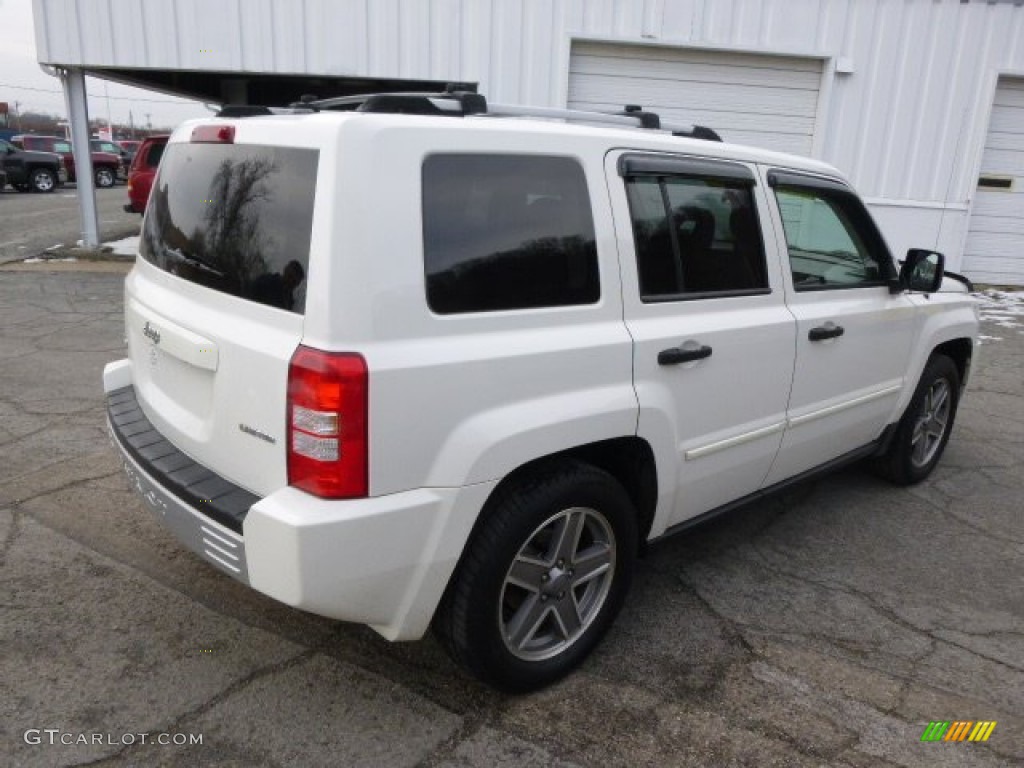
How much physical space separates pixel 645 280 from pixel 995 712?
1860 mm

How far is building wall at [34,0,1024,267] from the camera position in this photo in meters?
9.72

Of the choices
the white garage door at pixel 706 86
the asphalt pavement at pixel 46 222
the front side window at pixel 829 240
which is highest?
the white garage door at pixel 706 86

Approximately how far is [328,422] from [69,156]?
108 feet

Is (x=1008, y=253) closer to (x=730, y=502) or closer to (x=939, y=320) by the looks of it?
(x=939, y=320)

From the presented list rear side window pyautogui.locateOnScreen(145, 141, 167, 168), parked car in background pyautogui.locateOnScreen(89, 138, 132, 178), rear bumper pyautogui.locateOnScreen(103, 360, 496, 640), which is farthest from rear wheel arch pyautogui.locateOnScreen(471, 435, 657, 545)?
parked car in background pyautogui.locateOnScreen(89, 138, 132, 178)

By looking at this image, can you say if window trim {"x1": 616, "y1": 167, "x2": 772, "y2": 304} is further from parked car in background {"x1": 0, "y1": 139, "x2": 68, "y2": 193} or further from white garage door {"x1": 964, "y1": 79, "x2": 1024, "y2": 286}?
parked car in background {"x1": 0, "y1": 139, "x2": 68, "y2": 193}

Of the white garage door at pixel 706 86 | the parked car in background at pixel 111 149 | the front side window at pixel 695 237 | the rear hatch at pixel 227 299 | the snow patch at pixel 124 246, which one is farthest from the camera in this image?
the parked car in background at pixel 111 149

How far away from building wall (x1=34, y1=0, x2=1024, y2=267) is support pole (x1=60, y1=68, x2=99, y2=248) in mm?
555

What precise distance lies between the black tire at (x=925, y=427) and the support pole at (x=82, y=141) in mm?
10698

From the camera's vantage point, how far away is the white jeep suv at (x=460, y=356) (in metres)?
2.08

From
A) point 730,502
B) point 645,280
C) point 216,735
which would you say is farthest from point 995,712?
point 216,735

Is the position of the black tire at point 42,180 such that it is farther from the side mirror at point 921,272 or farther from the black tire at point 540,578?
the black tire at point 540,578

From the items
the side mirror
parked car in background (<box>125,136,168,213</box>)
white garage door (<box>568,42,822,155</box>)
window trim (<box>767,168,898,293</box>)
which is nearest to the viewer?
window trim (<box>767,168,898,293</box>)

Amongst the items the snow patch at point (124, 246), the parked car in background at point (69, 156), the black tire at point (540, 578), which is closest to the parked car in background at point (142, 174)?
the snow patch at point (124, 246)
